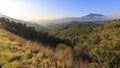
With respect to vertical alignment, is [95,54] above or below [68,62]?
below

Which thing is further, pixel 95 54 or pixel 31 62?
pixel 95 54

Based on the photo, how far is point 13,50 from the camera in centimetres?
955

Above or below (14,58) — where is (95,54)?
below

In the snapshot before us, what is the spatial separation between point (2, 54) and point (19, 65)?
6.95 ft

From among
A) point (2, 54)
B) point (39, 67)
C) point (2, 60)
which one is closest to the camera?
point (39, 67)

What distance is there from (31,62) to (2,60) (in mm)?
1366

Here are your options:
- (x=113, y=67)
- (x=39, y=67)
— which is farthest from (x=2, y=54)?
(x=113, y=67)

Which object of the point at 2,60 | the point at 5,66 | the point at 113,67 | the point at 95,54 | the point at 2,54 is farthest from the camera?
the point at 95,54

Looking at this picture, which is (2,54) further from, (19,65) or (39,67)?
(39,67)

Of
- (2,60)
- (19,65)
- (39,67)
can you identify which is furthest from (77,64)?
(2,60)

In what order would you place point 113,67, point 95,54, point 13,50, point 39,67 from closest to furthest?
point 39,67 < point 13,50 < point 113,67 < point 95,54

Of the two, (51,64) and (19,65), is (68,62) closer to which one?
(51,64)

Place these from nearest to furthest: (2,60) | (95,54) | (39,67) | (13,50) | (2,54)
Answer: (39,67), (2,60), (2,54), (13,50), (95,54)

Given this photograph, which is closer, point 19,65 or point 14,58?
point 19,65
